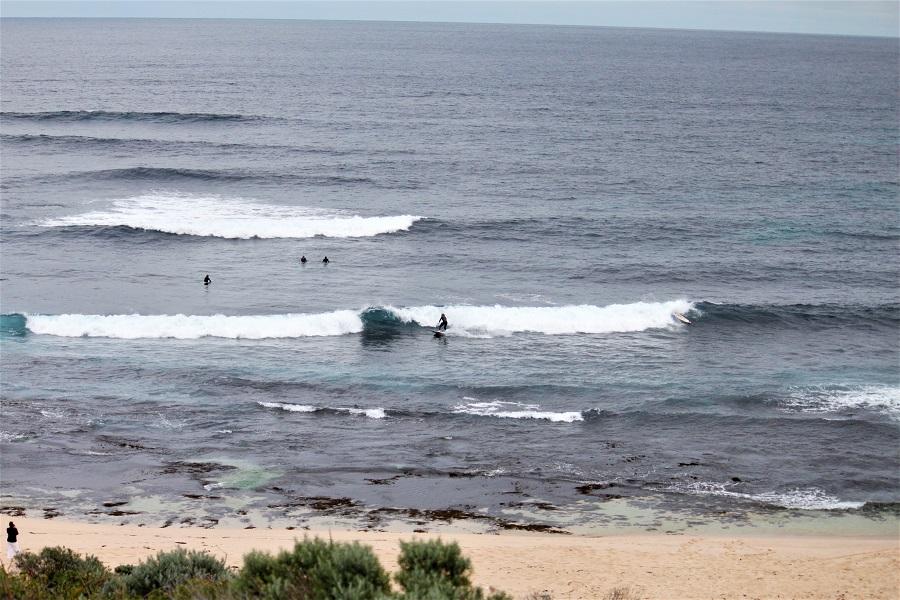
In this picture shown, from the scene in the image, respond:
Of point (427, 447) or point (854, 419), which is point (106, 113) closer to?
point (427, 447)

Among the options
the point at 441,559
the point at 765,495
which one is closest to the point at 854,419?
the point at 765,495

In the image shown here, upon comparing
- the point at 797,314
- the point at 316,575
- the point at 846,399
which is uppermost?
the point at 316,575

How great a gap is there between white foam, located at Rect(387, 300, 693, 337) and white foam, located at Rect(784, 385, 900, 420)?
7.64m

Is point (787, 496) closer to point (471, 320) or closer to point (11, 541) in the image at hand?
point (471, 320)

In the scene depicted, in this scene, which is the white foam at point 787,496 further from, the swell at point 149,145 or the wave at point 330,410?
the swell at point 149,145

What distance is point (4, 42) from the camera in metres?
181

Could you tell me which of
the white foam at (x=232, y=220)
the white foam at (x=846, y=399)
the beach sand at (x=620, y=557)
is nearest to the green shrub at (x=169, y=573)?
the beach sand at (x=620, y=557)

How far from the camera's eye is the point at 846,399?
2842cm

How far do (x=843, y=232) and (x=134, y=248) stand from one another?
35.9 metres

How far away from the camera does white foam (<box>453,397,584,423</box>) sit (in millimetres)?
26828

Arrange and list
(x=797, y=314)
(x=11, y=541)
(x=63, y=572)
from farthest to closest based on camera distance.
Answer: (x=797, y=314)
(x=11, y=541)
(x=63, y=572)

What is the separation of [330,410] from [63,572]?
43.1 feet

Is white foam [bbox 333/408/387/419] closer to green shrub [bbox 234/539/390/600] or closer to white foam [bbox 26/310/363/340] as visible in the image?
white foam [bbox 26/310/363/340]

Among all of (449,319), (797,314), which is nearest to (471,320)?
(449,319)
